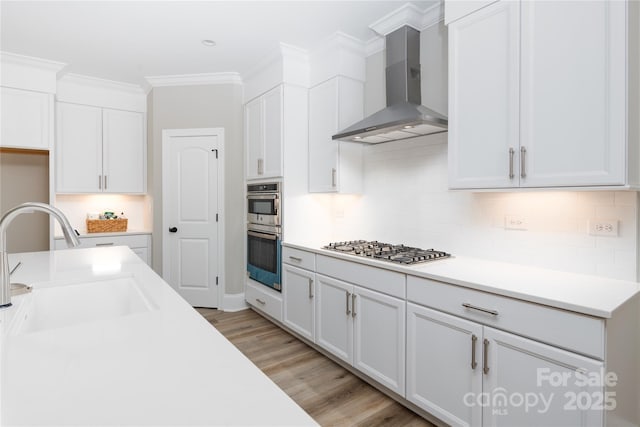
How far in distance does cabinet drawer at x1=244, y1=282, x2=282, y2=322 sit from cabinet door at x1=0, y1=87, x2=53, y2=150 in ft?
8.68

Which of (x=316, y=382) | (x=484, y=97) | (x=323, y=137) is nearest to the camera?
(x=484, y=97)

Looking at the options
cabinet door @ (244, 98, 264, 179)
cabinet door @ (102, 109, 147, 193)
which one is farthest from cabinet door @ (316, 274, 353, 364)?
cabinet door @ (102, 109, 147, 193)

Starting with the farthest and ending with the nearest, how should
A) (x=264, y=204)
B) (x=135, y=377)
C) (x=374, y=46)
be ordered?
(x=264, y=204)
(x=374, y=46)
(x=135, y=377)

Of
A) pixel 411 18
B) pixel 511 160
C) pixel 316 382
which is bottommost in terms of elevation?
pixel 316 382

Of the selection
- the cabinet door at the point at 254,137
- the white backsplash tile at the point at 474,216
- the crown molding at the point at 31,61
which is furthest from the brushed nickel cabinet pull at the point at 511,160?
the crown molding at the point at 31,61


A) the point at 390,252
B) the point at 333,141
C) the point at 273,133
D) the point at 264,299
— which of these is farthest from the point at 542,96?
the point at 264,299

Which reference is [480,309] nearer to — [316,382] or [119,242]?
[316,382]

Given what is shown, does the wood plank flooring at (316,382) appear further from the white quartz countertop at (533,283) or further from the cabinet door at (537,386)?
the white quartz countertop at (533,283)

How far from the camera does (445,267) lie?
2051 millimetres

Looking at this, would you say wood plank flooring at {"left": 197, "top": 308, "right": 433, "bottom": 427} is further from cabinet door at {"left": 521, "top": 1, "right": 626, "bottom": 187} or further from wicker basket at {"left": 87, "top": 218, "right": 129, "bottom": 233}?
wicker basket at {"left": 87, "top": 218, "right": 129, "bottom": 233}

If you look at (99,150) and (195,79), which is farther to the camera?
(99,150)

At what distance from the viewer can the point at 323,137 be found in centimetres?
322

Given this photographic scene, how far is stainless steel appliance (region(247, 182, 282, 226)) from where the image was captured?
3.35 m

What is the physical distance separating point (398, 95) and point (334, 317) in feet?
5.87
